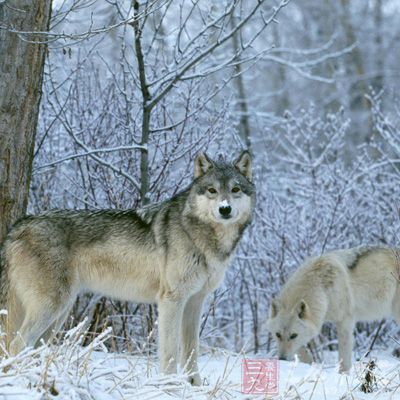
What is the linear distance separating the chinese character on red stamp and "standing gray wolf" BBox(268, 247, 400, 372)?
3.02 metres

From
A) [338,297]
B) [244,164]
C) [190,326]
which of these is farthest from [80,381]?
[338,297]

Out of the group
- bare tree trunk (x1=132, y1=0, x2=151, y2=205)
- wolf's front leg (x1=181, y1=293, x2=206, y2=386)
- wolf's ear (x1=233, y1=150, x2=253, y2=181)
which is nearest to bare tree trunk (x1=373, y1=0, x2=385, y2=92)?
bare tree trunk (x1=132, y1=0, x2=151, y2=205)

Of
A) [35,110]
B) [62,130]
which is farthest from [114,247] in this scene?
[62,130]

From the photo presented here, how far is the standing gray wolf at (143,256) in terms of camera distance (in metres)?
5.79

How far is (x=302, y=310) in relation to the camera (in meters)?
8.12

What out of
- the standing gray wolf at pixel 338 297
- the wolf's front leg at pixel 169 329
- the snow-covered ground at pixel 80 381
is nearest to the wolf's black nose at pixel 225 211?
the wolf's front leg at pixel 169 329

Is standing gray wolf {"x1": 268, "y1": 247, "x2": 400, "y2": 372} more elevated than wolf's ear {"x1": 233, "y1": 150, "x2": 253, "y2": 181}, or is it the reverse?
wolf's ear {"x1": 233, "y1": 150, "x2": 253, "y2": 181}

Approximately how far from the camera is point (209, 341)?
9617 millimetres

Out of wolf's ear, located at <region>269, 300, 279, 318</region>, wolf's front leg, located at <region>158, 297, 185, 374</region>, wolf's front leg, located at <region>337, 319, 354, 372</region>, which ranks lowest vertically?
wolf's front leg, located at <region>337, 319, 354, 372</region>

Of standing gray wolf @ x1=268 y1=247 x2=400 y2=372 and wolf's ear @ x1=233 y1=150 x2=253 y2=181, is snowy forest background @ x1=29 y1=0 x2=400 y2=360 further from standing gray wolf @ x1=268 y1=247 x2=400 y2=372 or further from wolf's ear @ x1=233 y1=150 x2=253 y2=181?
wolf's ear @ x1=233 y1=150 x2=253 y2=181

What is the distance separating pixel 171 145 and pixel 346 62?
16.0 m

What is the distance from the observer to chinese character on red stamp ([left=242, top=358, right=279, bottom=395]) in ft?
15.6

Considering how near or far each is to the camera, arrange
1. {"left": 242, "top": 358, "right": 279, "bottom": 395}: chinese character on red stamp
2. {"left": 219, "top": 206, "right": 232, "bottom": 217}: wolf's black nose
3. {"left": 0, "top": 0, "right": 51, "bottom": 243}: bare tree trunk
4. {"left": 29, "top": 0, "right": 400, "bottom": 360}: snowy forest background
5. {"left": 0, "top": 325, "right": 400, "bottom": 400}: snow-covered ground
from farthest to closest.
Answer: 1. {"left": 29, "top": 0, "right": 400, "bottom": 360}: snowy forest background
2. {"left": 0, "top": 0, "right": 51, "bottom": 243}: bare tree trunk
3. {"left": 219, "top": 206, "right": 232, "bottom": 217}: wolf's black nose
4. {"left": 242, "top": 358, "right": 279, "bottom": 395}: chinese character on red stamp
5. {"left": 0, "top": 325, "right": 400, "bottom": 400}: snow-covered ground

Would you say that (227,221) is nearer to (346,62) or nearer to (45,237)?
(45,237)
